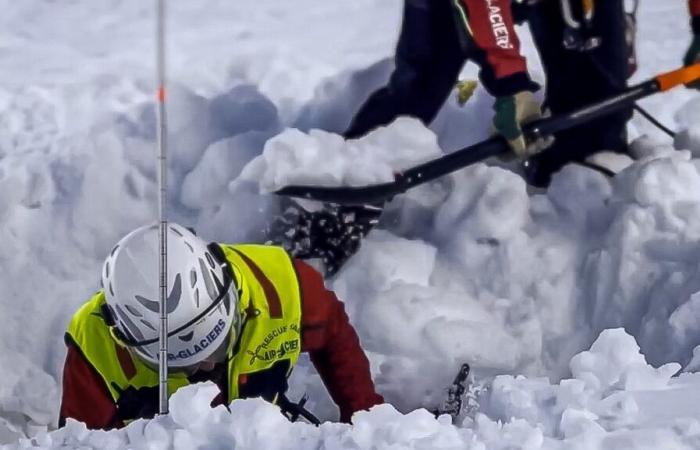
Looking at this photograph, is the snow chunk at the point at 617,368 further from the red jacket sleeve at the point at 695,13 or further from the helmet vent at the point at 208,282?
the red jacket sleeve at the point at 695,13

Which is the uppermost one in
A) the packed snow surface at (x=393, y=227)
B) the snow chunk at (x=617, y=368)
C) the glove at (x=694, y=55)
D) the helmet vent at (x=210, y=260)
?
the helmet vent at (x=210, y=260)

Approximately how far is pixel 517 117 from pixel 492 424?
1.86 m

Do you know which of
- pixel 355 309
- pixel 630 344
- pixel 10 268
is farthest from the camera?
pixel 10 268

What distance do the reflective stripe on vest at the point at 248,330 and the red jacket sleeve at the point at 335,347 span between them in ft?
0.18

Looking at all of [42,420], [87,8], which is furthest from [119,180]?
[87,8]

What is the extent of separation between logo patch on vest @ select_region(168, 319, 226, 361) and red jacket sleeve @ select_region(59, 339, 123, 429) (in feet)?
0.95

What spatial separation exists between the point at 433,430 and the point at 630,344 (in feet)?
1.75

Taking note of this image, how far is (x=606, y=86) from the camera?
14.4 feet

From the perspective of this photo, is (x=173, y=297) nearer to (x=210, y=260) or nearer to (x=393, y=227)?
(x=210, y=260)

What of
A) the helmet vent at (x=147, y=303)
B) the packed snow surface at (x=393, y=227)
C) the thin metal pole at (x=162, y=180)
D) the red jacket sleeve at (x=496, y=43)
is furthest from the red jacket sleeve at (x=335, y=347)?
the red jacket sleeve at (x=496, y=43)

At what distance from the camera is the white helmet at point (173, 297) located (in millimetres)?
2865

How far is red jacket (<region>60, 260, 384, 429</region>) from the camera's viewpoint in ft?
10.4

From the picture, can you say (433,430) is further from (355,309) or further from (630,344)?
(355,309)

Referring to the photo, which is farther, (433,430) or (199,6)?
(199,6)
